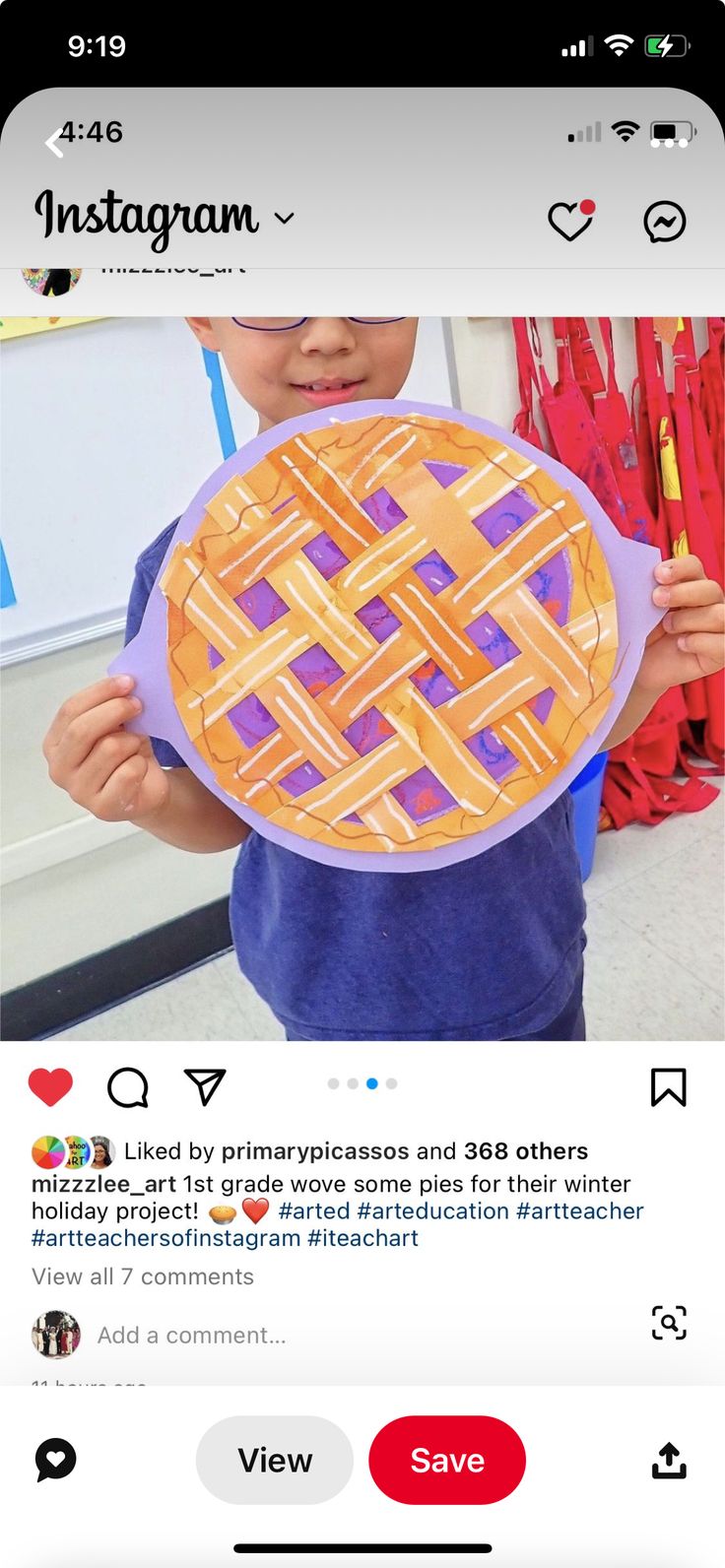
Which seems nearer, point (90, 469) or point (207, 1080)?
point (207, 1080)

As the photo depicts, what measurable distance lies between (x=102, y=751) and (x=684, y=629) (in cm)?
27

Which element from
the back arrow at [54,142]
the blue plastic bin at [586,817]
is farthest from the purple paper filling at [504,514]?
the blue plastic bin at [586,817]

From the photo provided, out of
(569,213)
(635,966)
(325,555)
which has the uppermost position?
(569,213)

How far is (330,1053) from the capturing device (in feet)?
1.50

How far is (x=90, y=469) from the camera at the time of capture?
0.89 m

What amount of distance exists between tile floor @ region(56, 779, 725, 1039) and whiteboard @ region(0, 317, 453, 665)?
362 mm

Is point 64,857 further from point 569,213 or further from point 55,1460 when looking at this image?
point 569,213

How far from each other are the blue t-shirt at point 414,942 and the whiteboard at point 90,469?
1.04 feet

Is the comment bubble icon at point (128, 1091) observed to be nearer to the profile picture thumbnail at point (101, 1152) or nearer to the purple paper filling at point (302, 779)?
the profile picture thumbnail at point (101, 1152)

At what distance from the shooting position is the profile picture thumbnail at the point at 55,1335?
46 centimetres

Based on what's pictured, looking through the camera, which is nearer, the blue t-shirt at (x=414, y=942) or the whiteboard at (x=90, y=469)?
the blue t-shirt at (x=414, y=942)

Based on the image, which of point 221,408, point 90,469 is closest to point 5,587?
point 90,469
